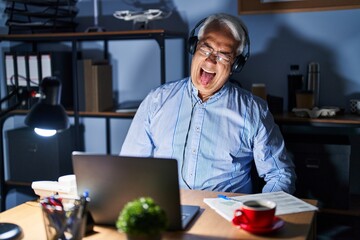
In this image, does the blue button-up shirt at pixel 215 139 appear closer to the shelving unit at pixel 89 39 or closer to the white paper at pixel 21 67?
the shelving unit at pixel 89 39

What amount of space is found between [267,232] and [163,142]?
82 cm

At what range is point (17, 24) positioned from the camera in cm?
275

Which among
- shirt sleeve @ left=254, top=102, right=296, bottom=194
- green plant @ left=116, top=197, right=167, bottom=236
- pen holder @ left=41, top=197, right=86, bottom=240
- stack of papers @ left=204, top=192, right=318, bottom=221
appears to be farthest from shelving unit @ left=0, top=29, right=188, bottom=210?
green plant @ left=116, top=197, right=167, bottom=236

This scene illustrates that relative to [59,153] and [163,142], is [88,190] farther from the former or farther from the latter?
[59,153]

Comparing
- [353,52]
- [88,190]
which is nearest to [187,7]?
[353,52]

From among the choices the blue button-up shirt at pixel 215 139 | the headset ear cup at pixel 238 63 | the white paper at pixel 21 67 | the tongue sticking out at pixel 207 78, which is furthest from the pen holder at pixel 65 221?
the white paper at pixel 21 67

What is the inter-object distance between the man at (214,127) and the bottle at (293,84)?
50 centimetres

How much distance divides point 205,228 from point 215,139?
69 centimetres

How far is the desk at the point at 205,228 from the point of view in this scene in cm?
124

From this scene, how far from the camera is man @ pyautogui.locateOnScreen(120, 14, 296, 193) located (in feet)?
6.26

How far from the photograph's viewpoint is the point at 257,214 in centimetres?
124

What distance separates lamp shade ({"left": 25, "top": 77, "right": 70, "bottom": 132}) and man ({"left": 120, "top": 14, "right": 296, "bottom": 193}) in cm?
84

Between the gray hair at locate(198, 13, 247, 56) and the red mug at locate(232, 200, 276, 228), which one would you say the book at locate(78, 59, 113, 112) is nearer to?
the gray hair at locate(198, 13, 247, 56)

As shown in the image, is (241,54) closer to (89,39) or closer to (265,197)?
(265,197)
